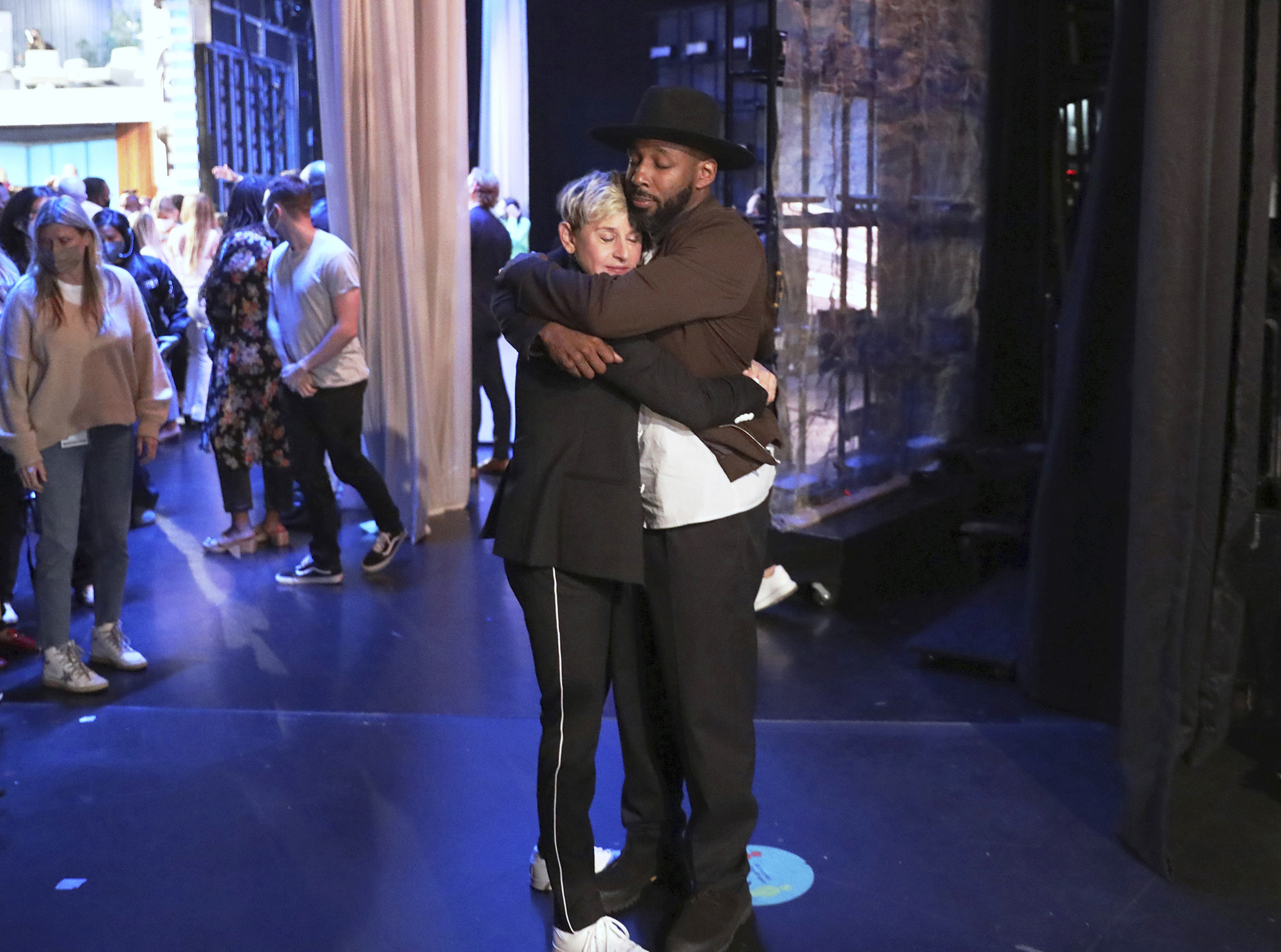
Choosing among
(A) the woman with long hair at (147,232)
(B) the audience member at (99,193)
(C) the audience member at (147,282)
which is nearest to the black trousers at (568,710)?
(C) the audience member at (147,282)

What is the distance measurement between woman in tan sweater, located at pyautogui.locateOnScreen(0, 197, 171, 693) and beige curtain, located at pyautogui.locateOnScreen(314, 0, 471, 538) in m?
1.73

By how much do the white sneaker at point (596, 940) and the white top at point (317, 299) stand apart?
2.95 metres

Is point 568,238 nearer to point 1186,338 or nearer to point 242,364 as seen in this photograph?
point 1186,338

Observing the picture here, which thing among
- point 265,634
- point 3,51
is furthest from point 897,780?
point 3,51

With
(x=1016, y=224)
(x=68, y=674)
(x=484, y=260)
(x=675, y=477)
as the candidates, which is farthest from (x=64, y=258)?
(x=1016, y=224)

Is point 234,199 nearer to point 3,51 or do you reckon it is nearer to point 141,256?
point 141,256

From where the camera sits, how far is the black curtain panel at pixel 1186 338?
8.45 feet

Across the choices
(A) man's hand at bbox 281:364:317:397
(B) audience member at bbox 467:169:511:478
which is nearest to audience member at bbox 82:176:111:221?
(B) audience member at bbox 467:169:511:478

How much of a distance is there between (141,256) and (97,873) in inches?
178

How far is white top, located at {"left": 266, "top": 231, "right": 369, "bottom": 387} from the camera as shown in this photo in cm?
473

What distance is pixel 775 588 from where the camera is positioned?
14.5 ft

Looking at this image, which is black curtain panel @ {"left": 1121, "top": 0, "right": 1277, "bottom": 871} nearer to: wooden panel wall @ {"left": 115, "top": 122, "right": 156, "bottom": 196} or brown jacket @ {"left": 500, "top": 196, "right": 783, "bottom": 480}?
brown jacket @ {"left": 500, "top": 196, "right": 783, "bottom": 480}

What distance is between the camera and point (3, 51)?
14.5 m

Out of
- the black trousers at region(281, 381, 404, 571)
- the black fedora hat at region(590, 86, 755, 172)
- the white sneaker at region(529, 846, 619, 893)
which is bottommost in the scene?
the white sneaker at region(529, 846, 619, 893)
